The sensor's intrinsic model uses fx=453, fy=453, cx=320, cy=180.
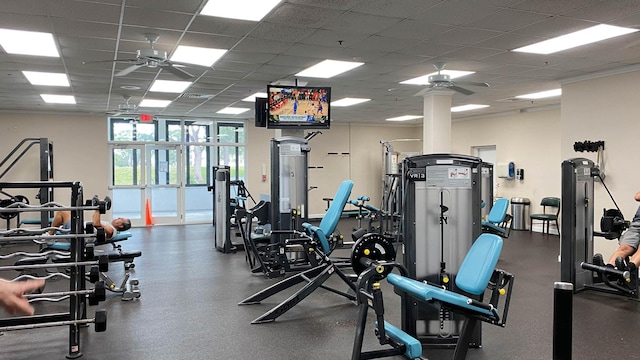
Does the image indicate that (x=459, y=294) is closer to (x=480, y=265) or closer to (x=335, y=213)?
(x=480, y=265)

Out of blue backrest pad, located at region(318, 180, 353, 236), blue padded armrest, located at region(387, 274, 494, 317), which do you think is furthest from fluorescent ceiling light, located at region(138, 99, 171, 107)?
blue padded armrest, located at region(387, 274, 494, 317)

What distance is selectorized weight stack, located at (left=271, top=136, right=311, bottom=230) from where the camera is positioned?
6.70 meters

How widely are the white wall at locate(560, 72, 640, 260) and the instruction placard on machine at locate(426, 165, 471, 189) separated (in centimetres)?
435

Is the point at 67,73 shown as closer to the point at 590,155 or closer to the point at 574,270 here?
the point at 574,270

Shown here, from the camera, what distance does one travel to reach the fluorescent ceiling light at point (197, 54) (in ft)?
18.2

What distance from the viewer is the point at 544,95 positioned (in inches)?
355

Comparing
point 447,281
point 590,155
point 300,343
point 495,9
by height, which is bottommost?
point 300,343

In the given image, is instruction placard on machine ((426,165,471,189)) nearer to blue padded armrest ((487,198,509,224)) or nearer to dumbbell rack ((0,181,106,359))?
dumbbell rack ((0,181,106,359))

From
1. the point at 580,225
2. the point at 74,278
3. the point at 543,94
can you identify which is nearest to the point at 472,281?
the point at 74,278

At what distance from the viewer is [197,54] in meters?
5.79

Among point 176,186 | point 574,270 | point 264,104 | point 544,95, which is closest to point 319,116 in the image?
point 264,104

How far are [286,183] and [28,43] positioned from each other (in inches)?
142

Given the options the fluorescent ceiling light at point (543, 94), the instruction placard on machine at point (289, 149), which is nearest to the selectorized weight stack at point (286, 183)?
the instruction placard on machine at point (289, 149)

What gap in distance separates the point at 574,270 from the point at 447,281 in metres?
2.80
